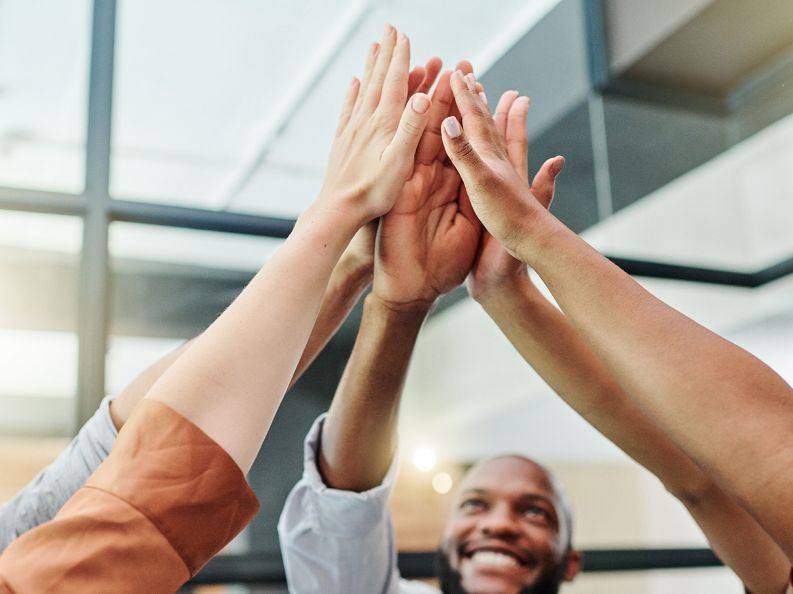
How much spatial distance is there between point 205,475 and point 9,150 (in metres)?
1.23

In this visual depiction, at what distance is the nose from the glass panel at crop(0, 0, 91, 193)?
3.58ft

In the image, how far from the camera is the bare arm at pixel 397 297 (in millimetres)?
943

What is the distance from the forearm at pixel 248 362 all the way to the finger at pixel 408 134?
0.24 meters

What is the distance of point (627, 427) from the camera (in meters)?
0.92

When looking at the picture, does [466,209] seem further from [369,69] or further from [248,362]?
[248,362]

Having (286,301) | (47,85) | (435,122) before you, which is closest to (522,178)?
(435,122)

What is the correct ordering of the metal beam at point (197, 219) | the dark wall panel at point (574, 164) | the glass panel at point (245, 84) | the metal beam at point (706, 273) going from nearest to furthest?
the metal beam at point (197, 219), the glass panel at point (245, 84), the metal beam at point (706, 273), the dark wall panel at point (574, 164)

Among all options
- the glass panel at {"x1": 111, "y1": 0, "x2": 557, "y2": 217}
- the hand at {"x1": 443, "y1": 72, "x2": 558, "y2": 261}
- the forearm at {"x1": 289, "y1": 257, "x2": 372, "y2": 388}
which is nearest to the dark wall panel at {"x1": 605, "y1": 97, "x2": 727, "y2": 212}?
the glass panel at {"x1": 111, "y1": 0, "x2": 557, "y2": 217}

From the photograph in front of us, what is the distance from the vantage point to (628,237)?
2.11m

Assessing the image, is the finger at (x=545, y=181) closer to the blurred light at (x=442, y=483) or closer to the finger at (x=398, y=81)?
the finger at (x=398, y=81)

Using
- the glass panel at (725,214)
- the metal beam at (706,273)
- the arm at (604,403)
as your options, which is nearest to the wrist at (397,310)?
the arm at (604,403)

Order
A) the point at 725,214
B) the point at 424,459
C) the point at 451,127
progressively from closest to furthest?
the point at 451,127 < the point at 424,459 < the point at 725,214

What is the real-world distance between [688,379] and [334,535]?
595mm

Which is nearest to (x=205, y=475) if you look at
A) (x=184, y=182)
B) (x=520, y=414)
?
(x=184, y=182)
